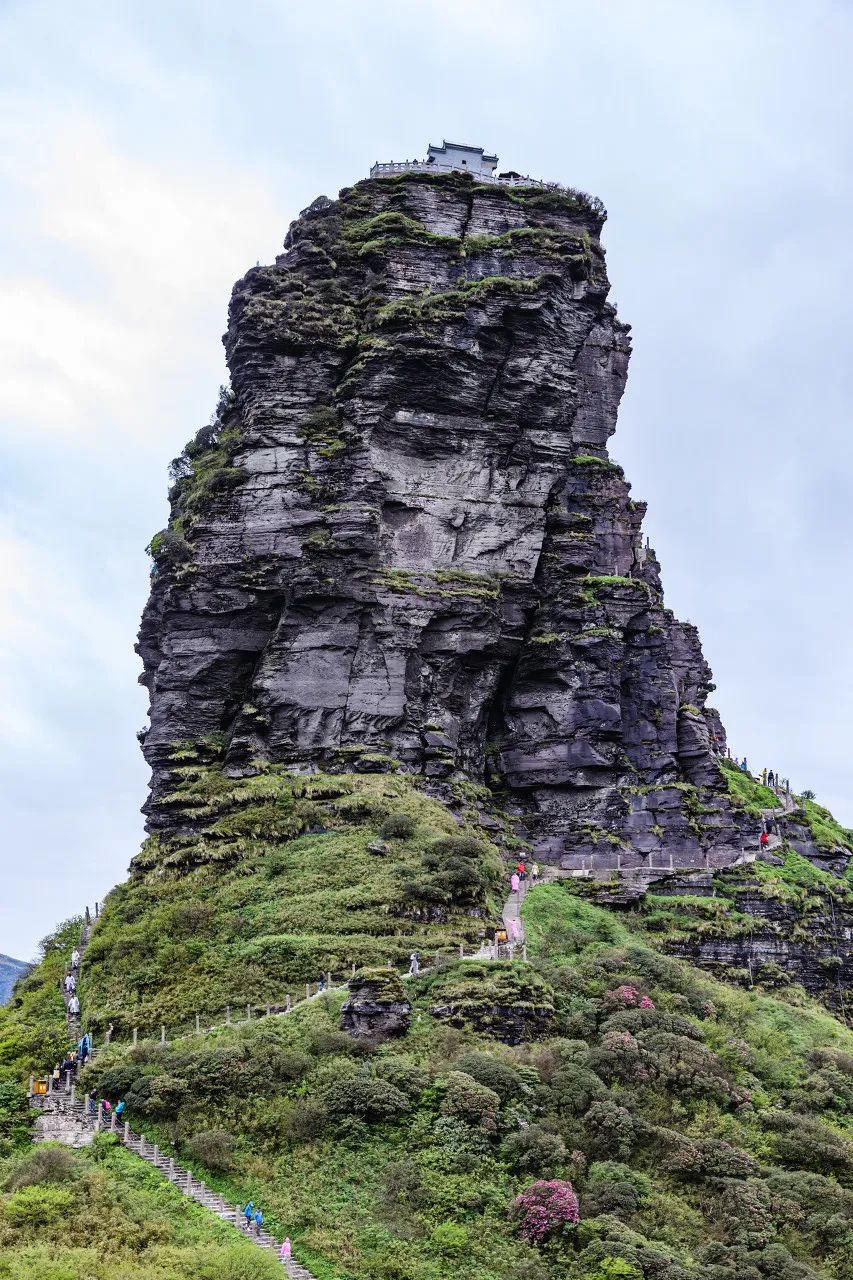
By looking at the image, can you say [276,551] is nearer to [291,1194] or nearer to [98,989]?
[98,989]

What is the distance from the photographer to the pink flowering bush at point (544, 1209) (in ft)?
112

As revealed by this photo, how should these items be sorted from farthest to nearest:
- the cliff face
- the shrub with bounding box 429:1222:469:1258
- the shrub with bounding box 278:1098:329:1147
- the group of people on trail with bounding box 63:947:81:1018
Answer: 1. the cliff face
2. the group of people on trail with bounding box 63:947:81:1018
3. the shrub with bounding box 278:1098:329:1147
4. the shrub with bounding box 429:1222:469:1258

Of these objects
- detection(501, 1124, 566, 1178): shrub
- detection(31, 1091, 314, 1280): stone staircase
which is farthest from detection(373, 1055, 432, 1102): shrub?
detection(31, 1091, 314, 1280): stone staircase

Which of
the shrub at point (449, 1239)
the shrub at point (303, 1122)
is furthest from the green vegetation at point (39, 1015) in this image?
the shrub at point (449, 1239)

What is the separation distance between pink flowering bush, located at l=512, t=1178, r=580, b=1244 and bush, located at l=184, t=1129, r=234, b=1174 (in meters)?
8.29

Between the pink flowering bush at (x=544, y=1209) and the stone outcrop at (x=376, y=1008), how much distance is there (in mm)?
8249

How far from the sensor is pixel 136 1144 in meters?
38.8

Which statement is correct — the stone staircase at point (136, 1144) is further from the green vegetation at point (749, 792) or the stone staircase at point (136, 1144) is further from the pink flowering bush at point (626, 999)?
the green vegetation at point (749, 792)

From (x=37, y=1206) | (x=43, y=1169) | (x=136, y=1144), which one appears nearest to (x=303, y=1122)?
(x=136, y=1144)

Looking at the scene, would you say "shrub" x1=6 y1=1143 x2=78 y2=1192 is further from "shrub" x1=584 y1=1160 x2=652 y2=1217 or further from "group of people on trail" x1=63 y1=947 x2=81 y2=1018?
"shrub" x1=584 y1=1160 x2=652 y2=1217

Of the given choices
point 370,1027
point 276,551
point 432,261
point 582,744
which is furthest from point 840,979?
point 432,261

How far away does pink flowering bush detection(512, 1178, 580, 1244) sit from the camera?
34250 millimetres

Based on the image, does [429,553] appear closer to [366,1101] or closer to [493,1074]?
[493,1074]

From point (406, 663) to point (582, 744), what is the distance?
35.8ft
